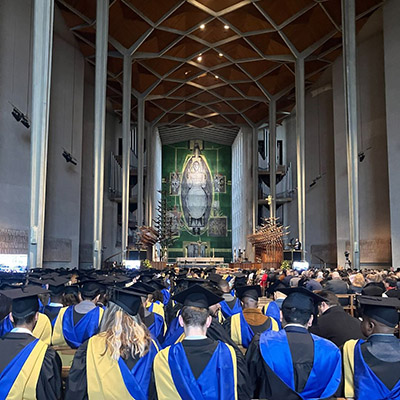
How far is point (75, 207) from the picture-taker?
22.6m

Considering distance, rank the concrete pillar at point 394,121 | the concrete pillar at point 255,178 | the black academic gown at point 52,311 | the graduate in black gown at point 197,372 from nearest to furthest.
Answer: the graduate in black gown at point 197,372 < the black academic gown at point 52,311 < the concrete pillar at point 394,121 < the concrete pillar at point 255,178

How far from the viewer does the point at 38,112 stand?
13.6m

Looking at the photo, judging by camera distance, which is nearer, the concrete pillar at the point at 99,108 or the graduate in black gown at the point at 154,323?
the graduate in black gown at the point at 154,323

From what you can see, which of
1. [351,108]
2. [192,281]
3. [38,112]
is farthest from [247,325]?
[351,108]

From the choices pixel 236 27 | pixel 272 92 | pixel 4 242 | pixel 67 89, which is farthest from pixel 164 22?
pixel 4 242

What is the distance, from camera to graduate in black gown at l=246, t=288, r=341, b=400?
106 inches

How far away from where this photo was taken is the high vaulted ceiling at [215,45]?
21453 mm

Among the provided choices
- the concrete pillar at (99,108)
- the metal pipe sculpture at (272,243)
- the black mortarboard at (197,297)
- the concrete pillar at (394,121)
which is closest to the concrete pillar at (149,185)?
the metal pipe sculpture at (272,243)

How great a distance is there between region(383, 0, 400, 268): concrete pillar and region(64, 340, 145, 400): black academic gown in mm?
16817

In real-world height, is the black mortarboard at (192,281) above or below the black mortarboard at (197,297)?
below

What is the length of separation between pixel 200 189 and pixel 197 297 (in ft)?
125

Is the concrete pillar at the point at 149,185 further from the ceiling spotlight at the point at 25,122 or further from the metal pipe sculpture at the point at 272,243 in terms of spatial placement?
the ceiling spotlight at the point at 25,122

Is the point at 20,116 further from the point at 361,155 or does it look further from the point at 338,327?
the point at 338,327

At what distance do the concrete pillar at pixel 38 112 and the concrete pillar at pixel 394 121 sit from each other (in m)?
12.4
